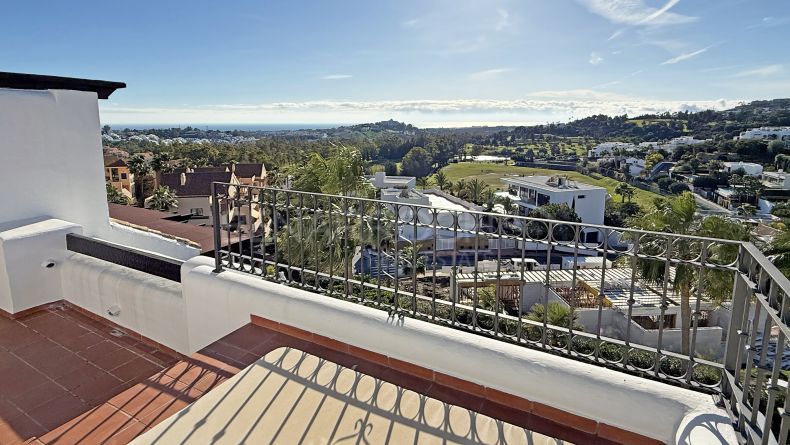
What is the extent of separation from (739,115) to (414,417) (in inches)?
4472

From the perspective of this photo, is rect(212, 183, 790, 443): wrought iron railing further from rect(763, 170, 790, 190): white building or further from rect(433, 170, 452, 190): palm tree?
rect(763, 170, 790, 190): white building

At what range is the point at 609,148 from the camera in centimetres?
8975

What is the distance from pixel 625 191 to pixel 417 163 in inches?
1433

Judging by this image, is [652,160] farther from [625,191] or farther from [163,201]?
[163,201]

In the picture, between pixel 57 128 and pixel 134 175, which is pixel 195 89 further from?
pixel 57 128

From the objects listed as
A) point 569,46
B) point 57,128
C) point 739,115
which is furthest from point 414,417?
point 739,115

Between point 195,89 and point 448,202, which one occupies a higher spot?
point 195,89

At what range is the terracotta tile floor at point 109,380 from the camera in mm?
2186

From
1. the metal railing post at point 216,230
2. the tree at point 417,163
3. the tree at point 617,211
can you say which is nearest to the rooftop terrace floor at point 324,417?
the metal railing post at point 216,230

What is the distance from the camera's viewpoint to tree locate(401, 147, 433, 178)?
81.5m

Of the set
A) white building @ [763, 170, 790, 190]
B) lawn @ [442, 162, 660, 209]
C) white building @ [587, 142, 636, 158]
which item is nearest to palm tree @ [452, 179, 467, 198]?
lawn @ [442, 162, 660, 209]

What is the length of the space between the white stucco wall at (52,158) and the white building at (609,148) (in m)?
95.1

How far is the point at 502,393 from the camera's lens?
2.23m

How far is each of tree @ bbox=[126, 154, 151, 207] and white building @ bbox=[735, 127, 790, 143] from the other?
9006cm
